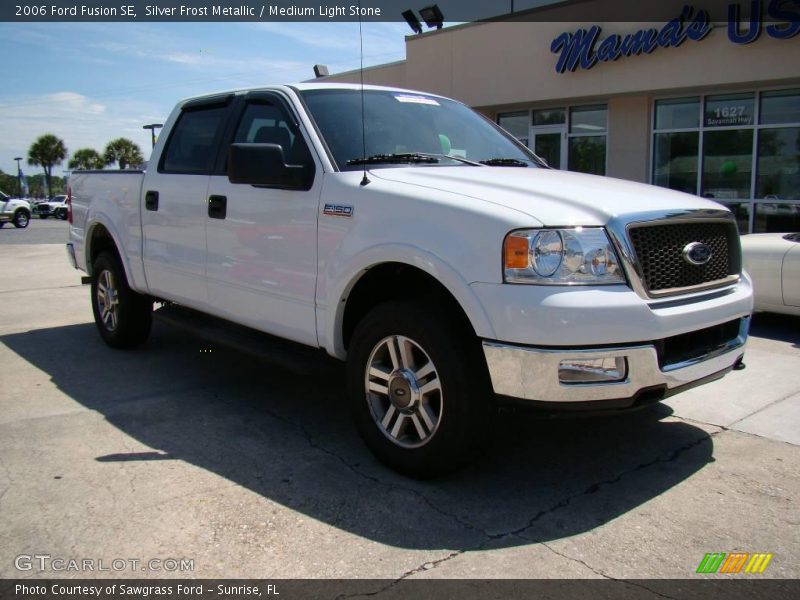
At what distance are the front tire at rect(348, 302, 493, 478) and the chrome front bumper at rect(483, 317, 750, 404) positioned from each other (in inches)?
6.8

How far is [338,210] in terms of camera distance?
3.75 meters

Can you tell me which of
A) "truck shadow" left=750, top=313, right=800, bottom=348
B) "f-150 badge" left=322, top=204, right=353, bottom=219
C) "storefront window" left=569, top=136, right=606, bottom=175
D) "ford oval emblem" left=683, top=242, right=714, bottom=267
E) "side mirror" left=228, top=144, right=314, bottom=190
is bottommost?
"truck shadow" left=750, top=313, right=800, bottom=348

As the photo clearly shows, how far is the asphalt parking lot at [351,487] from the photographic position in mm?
2885

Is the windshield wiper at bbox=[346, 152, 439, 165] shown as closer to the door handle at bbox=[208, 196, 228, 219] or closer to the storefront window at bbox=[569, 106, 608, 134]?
the door handle at bbox=[208, 196, 228, 219]

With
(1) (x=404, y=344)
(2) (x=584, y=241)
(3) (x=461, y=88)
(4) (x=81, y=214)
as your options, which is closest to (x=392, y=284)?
(1) (x=404, y=344)

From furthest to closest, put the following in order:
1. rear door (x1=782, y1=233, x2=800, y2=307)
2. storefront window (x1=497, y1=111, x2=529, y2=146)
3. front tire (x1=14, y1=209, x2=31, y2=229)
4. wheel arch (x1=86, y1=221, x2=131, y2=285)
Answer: front tire (x1=14, y1=209, x2=31, y2=229) → storefront window (x1=497, y1=111, x2=529, y2=146) → rear door (x1=782, y1=233, x2=800, y2=307) → wheel arch (x1=86, y1=221, x2=131, y2=285)

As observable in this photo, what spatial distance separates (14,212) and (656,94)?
97.2ft

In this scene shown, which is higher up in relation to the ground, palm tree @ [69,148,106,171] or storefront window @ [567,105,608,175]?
palm tree @ [69,148,106,171]

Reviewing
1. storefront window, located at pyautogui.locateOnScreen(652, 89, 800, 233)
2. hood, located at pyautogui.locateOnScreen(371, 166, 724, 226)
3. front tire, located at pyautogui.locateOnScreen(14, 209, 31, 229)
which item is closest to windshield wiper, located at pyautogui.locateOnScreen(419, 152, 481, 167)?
hood, located at pyautogui.locateOnScreen(371, 166, 724, 226)

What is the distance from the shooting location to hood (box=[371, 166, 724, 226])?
3.16m

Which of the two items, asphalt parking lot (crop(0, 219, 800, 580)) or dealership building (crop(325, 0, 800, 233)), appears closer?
asphalt parking lot (crop(0, 219, 800, 580))

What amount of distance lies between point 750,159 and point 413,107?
1085 centimetres

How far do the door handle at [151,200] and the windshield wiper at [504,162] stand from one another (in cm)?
254

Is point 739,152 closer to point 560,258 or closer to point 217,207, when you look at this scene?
point 217,207
